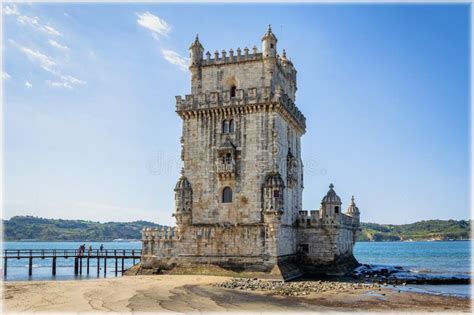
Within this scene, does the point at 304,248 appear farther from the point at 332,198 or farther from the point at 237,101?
the point at 237,101

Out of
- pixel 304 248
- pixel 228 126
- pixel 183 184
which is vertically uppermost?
pixel 228 126

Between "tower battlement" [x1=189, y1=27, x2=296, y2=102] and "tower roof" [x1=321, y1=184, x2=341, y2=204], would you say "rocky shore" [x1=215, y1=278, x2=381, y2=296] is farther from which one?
"tower battlement" [x1=189, y1=27, x2=296, y2=102]

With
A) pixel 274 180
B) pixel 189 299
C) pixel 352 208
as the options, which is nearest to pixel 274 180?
pixel 274 180

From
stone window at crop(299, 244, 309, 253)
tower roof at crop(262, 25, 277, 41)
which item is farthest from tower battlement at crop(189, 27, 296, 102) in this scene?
stone window at crop(299, 244, 309, 253)

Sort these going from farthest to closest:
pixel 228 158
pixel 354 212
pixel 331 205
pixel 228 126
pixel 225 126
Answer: pixel 354 212, pixel 331 205, pixel 225 126, pixel 228 126, pixel 228 158

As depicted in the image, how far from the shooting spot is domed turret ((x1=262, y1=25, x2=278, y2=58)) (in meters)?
42.4

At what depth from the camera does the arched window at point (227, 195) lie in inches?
1637

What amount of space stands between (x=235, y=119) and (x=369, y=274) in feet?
63.8

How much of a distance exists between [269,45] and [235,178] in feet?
36.9

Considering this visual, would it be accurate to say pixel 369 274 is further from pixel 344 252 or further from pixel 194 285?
pixel 194 285

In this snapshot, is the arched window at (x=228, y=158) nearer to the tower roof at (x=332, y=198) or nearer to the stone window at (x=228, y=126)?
the stone window at (x=228, y=126)

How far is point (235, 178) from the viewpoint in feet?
135

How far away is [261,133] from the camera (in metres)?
41.2

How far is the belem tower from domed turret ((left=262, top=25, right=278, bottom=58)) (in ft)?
0.27
